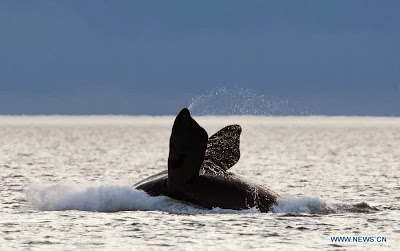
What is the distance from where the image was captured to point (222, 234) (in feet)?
68.8

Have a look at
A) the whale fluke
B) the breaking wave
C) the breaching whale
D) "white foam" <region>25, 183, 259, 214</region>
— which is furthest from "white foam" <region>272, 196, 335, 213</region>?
the whale fluke

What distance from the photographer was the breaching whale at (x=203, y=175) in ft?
73.5

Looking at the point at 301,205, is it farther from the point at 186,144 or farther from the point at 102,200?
the point at 102,200

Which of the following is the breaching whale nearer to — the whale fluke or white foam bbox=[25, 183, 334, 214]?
the whale fluke

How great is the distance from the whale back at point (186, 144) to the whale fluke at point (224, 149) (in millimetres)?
2331

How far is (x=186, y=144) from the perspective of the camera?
2234cm

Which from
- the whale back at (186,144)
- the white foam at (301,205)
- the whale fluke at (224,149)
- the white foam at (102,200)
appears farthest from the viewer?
the whale fluke at (224,149)

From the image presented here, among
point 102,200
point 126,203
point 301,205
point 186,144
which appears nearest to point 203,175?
point 186,144

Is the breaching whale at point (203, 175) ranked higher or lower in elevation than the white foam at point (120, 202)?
higher

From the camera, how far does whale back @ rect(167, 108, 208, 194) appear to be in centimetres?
2234

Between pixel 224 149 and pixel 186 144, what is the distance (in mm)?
3389

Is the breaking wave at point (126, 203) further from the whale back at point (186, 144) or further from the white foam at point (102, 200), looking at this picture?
the whale back at point (186, 144)

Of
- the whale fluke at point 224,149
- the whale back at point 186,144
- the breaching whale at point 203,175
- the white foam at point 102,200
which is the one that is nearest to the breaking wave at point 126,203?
the white foam at point 102,200

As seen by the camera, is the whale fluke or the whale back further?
the whale fluke
